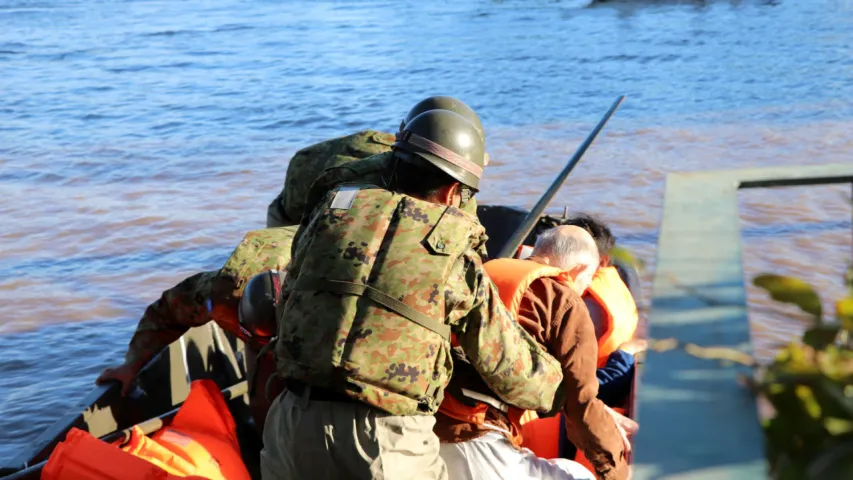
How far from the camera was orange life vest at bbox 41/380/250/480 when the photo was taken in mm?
3100

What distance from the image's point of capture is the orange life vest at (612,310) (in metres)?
3.88

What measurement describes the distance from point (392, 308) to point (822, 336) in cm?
167

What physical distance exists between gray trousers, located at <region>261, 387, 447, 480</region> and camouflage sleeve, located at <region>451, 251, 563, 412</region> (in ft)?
0.73

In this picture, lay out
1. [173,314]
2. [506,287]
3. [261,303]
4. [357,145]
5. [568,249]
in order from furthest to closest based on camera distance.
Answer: [357,145]
[173,314]
[568,249]
[261,303]
[506,287]

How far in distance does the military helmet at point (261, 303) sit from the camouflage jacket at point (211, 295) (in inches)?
8.7

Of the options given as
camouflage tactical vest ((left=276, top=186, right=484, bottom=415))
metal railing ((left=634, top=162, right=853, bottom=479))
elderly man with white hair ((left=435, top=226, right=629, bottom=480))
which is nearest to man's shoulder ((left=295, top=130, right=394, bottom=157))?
elderly man with white hair ((left=435, top=226, right=629, bottom=480))

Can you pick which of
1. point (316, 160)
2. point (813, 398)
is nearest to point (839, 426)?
point (813, 398)

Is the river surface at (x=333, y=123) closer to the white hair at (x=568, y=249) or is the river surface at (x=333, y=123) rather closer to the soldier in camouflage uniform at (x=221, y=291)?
the white hair at (x=568, y=249)

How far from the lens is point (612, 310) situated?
393cm

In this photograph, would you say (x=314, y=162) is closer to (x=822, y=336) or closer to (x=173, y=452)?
(x=173, y=452)

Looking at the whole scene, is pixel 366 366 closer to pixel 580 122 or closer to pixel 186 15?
pixel 580 122

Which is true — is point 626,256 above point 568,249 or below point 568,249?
above

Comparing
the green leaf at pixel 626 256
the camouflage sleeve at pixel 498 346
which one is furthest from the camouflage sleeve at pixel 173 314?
the green leaf at pixel 626 256

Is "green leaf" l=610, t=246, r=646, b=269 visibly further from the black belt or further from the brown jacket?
the brown jacket
